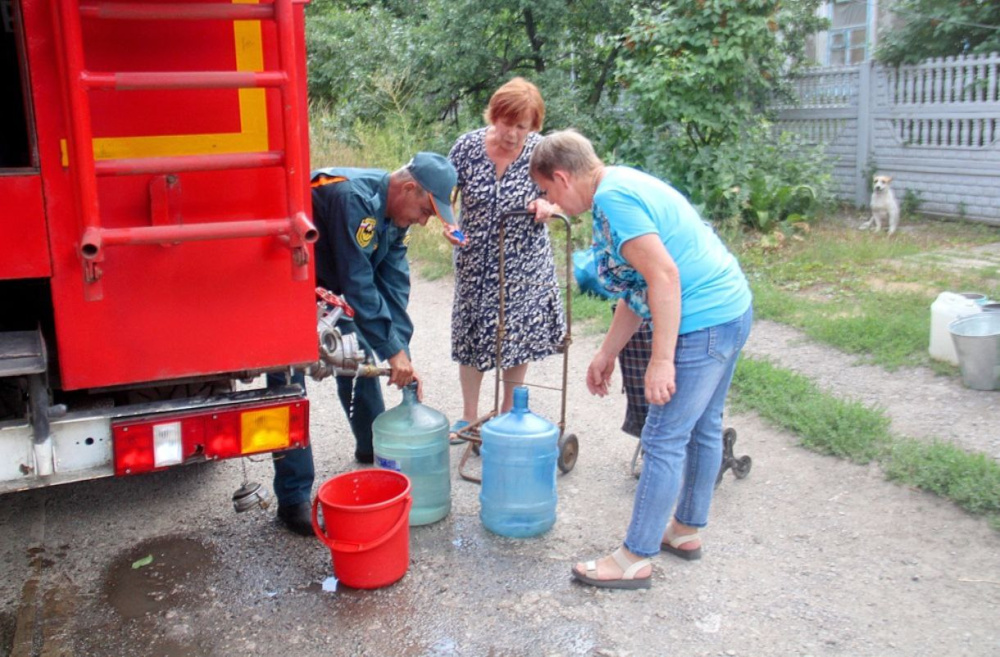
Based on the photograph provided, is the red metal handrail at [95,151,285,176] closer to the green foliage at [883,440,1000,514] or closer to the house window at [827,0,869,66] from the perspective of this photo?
the green foliage at [883,440,1000,514]

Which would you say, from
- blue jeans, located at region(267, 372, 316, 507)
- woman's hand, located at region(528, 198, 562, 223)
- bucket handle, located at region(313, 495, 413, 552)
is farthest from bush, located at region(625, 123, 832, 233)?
bucket handle, located at region(313, 495, 413, 552)

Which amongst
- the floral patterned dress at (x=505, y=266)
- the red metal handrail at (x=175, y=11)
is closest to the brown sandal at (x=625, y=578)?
the floral patterned dress at (x=505, y=266)

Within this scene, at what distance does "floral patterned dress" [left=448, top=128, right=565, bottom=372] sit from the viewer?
4508 mm

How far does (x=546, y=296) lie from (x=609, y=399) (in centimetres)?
121

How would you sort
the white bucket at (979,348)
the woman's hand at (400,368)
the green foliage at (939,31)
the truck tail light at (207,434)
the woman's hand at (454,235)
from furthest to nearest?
1. the green foliage at (939,31)
2. the white bucket at (979,348)
3. the woman's hand at (454,235)
4. the woman's hand at (400,368)
5. the truck tail light at (207,434)

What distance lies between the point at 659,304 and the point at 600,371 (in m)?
0.68

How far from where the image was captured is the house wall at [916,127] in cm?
984

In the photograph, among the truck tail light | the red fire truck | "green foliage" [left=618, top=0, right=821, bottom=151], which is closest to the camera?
the red fire truck

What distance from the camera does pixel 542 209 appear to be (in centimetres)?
439

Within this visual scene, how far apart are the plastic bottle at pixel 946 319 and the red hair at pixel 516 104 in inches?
109

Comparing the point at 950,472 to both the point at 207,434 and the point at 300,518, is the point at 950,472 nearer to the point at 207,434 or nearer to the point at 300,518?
the point at 300,518

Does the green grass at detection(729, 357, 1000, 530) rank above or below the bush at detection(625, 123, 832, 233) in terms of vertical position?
below

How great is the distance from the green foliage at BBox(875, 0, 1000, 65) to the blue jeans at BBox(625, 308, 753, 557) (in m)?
8.81

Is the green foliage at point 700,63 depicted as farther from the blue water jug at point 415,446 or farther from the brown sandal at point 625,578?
the brown sandal at point 625,578
